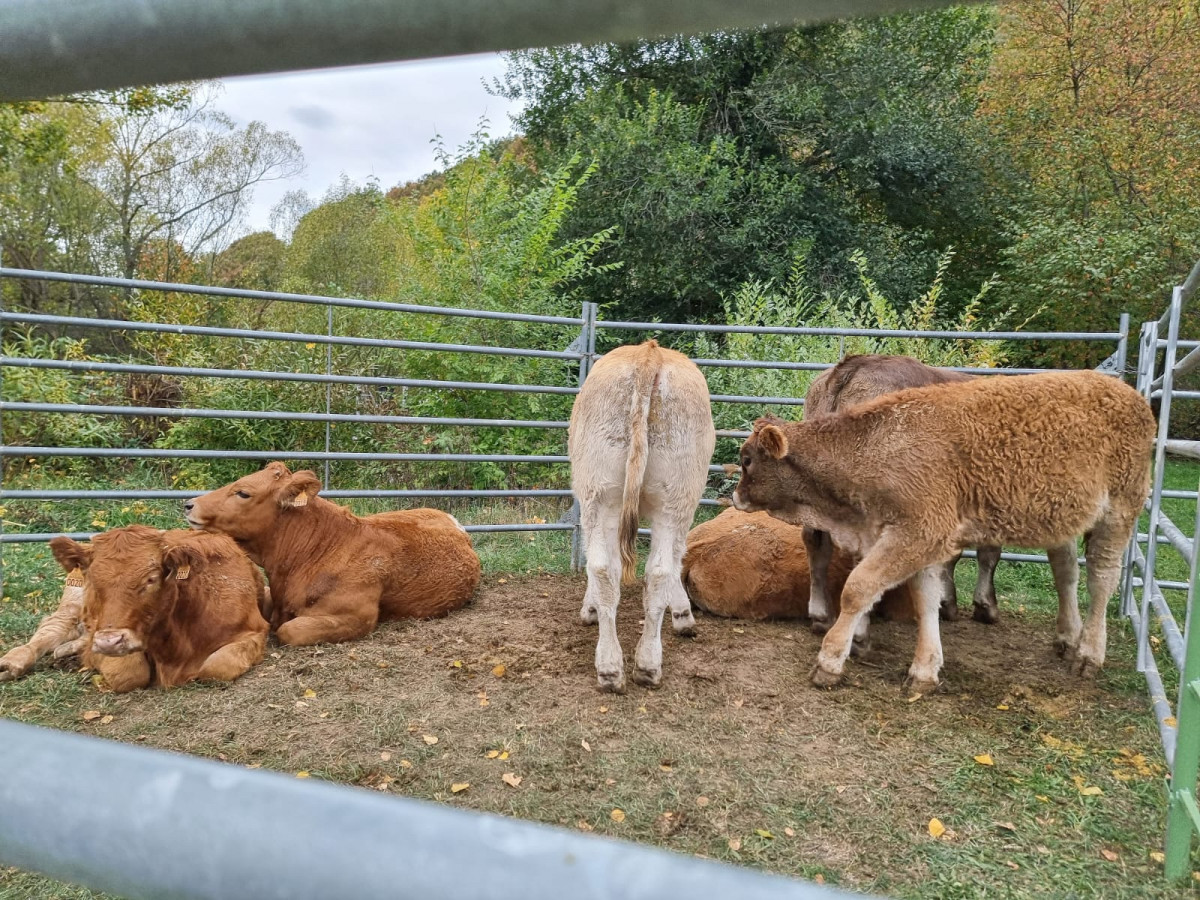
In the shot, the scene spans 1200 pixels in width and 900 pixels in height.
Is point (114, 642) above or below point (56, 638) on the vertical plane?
above

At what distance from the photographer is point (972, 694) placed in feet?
14.9

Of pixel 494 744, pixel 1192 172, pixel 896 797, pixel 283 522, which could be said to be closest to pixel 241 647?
pixel 283 522

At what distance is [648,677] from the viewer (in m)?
4.48

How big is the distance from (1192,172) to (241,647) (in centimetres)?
1651

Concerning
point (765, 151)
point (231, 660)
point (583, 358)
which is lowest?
point (231, 660)

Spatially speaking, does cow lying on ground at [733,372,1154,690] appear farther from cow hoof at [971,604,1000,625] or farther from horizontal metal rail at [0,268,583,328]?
horizontal metal rail at [0,268,583,328]

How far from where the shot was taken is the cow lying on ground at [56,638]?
14.6 ft

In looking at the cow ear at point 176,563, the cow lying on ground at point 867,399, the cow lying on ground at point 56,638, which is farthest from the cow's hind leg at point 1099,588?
the cow lying on ground at point 56,638

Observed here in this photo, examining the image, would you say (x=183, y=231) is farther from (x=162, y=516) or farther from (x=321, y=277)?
(x=162, y=516)

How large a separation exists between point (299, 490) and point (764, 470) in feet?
9.22

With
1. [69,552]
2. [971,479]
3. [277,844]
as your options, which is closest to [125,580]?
[69,552]

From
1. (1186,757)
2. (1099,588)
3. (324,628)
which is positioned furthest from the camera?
(324,628)

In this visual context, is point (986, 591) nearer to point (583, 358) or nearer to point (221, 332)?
point (583, 358)

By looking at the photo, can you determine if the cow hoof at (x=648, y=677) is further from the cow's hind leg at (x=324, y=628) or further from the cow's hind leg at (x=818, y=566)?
the cow's hind leg at (x=324, y=628)
